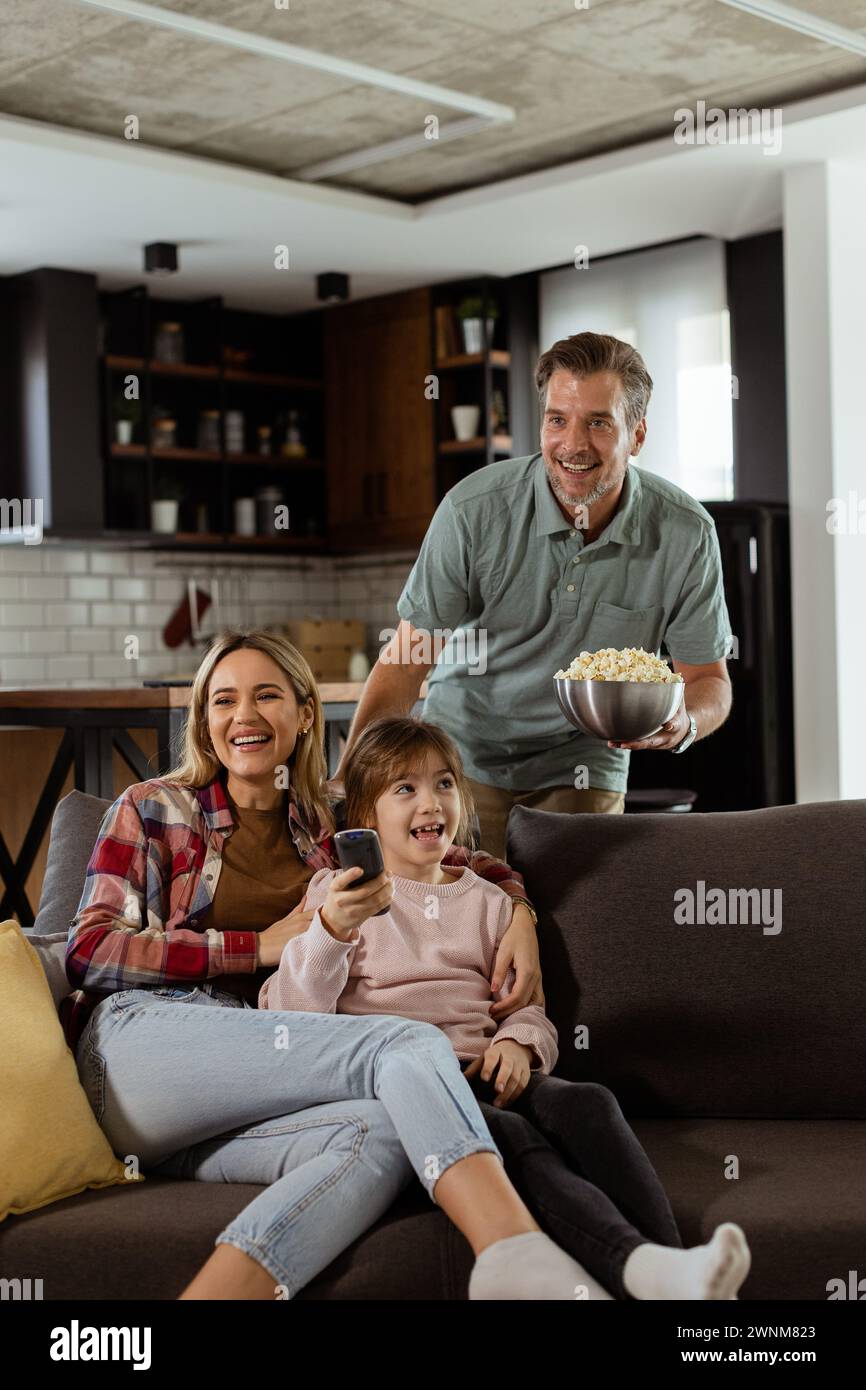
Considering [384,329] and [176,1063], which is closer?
[176,1063]

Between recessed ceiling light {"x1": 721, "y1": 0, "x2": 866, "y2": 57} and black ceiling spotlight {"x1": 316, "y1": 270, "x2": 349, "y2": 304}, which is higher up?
recessed ceiling light {"x1": 721, "y1": 0, "x2": 866, "y2": 57}

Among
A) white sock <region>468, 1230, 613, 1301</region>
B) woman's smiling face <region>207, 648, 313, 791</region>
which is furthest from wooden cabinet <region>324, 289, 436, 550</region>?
white sock <region>468, 1230, 613, 1301</region>

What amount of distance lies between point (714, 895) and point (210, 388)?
5.16m

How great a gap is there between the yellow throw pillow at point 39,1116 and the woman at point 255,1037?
0.20ft

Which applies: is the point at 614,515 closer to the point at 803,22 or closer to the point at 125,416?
the point at 803,22

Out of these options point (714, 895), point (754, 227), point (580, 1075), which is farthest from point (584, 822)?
point (754, 227)

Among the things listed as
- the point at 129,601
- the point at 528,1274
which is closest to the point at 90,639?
the point at 129,601

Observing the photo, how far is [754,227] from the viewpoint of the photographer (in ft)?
19.7

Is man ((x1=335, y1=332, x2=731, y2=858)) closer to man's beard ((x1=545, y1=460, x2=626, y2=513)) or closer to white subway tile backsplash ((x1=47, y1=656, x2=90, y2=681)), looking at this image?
man's beard ((x1=545, y1=460, x2=626, y2=513))

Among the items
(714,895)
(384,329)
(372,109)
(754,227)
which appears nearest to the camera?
(714,895)

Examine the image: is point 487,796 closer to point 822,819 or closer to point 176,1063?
point 822,819

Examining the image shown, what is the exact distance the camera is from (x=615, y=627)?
2.86 metres

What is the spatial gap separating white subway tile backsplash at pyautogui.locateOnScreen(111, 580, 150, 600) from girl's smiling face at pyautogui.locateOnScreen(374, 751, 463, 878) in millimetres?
4783

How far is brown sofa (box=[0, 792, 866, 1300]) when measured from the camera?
7.65 ft
